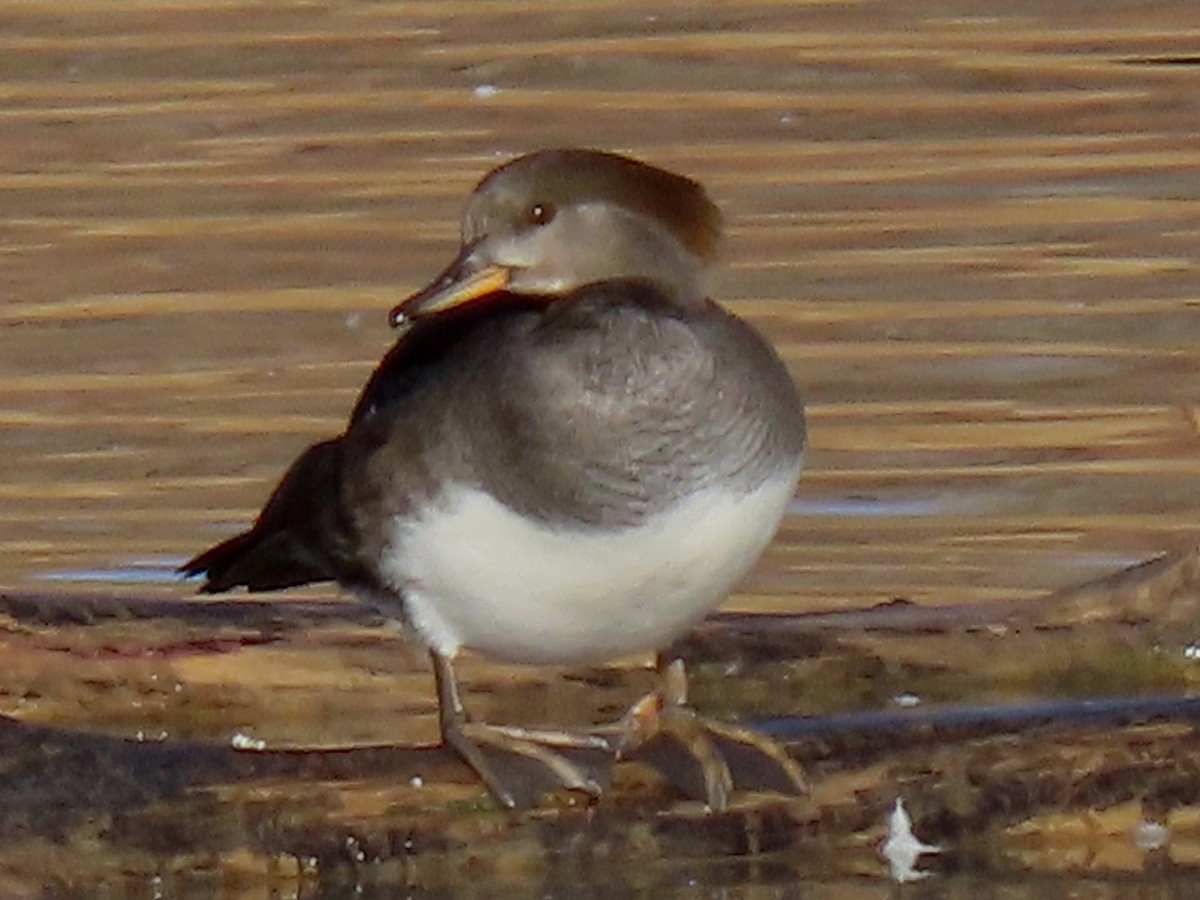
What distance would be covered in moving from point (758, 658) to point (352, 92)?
545 cm

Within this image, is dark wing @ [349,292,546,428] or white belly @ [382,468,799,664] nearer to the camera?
white belly @ [382,468,799,664]

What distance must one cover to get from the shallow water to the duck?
1.37ft

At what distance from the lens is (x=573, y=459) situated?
14.8ft

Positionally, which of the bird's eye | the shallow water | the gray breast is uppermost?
the shallow water

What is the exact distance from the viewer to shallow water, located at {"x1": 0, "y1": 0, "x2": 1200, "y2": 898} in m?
6.94

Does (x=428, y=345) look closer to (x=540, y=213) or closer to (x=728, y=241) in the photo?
(x=540, y=213)

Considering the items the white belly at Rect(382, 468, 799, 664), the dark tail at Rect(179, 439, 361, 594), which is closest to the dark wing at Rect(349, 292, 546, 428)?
the dark tail at Rect(179, 439, 361, 594)

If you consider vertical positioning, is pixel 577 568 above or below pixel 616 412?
below

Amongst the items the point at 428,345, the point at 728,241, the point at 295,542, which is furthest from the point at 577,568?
the point at 728,241

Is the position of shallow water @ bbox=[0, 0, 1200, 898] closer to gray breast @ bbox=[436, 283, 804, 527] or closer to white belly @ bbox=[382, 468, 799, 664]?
white belly @ bbox=[382, 468, 799, 664]

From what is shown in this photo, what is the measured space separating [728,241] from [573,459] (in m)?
1.53

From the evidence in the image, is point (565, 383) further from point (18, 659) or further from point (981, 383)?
point (981, 383)

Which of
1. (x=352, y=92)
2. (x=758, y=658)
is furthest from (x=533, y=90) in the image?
(x=758, y=658)

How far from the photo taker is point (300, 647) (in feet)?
17.0
